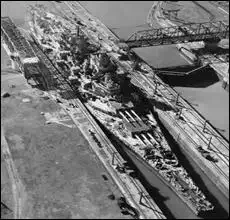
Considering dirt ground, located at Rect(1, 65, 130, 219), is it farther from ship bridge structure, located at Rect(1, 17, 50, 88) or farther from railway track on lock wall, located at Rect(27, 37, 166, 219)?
ship bridge structure, located at Rect(1, 17, 50, 88)

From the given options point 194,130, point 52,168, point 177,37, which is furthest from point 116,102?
point 177,37

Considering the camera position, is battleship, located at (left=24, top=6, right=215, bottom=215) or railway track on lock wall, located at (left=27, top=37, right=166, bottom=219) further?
battleship, located at (left=24, top=6, right=215, bottom=215)

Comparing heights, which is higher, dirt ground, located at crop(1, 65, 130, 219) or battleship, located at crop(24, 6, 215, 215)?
battleship, located at crop(24, 6, 215, 215)

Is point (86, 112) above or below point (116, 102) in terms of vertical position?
below

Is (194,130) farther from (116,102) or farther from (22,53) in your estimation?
(22,53)

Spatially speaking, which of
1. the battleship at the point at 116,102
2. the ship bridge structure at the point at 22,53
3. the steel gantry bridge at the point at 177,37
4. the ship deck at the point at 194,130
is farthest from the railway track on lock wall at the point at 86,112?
the steel gantry bridge at the point at 177,37

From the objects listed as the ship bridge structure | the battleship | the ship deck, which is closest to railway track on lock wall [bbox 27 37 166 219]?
the battleship
